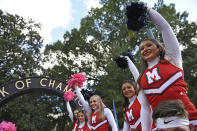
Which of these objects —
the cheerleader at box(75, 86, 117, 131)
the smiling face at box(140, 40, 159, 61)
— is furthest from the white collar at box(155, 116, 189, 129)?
the cheerleader at box(75, 86, 117, 131)

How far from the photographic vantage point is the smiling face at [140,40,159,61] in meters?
2.24

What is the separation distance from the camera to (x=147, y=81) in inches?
85.2

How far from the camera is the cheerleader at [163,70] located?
2002 millimetres

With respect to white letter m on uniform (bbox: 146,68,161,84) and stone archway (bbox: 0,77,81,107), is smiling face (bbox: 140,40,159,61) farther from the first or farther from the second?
stone archway (bbox: 0,77,81,107)

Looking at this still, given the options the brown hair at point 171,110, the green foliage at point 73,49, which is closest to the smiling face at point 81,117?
the brown hair at point 171,110

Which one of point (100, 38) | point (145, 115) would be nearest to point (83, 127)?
point (145, 115)

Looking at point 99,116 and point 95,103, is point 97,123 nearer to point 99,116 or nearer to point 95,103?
point 99,116

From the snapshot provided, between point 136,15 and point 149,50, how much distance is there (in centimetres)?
40

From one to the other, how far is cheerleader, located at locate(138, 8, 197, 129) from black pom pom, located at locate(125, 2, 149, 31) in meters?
0.08

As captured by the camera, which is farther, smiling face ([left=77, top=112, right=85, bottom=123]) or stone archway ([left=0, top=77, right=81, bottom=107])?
stone archway ([left=0, top=77, right=81, bottom=107])

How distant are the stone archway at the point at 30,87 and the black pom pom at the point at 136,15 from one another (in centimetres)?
871

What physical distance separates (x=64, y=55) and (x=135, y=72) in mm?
17606

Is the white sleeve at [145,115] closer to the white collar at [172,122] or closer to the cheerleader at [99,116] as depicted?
the white collar at [172,122]

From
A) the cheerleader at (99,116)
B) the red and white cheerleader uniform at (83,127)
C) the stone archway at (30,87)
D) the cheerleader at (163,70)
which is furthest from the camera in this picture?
the stone archway at (30,87)
